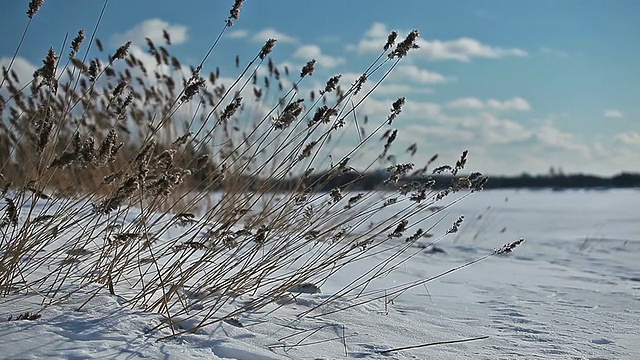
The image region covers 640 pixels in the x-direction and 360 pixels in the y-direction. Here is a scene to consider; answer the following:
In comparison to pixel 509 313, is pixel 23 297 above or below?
above

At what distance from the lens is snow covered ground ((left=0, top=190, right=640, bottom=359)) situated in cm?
178

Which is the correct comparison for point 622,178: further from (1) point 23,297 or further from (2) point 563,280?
(1) point 23,297

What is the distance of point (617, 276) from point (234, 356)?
3.34 meters

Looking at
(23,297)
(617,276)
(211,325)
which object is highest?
(23,297)

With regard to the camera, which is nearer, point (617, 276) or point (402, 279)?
point (402, 279)

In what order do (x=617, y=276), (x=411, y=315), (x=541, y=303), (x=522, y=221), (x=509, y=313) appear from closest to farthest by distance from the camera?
(x=411, y=315)
(x=509, y=313)
(x=541, y=303)
(x=617, y=276)
(x=522, y=221)

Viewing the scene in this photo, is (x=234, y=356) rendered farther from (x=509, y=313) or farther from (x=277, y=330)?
(x=509, y=313)

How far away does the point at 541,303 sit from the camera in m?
3.10

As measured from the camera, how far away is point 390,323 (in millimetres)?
2420

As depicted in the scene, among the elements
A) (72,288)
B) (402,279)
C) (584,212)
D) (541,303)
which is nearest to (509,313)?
(541,303)

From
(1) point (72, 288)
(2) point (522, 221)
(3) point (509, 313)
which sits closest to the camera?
(1) point (72, 288)

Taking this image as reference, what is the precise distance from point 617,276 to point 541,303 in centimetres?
153

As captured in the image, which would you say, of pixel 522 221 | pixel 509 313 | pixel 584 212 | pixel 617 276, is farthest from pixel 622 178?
pixel 509 313

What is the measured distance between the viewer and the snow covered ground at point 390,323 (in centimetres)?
178
